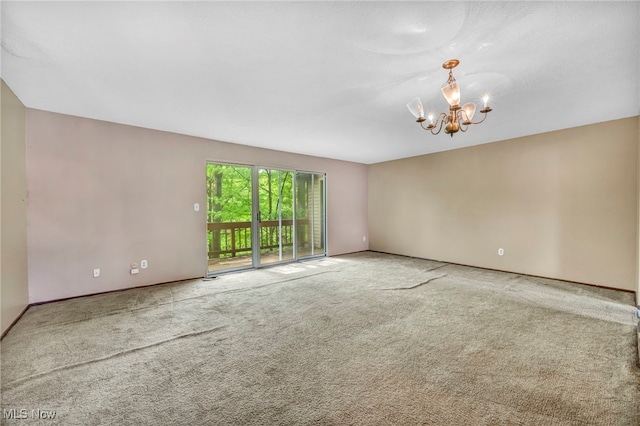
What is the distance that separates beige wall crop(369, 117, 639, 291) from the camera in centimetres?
375

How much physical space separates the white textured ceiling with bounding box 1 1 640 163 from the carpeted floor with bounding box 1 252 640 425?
2.46 m

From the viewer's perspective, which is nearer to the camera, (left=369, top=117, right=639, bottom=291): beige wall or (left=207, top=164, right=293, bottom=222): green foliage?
(left=369, top=117, right=639, bottom=291): beige wall

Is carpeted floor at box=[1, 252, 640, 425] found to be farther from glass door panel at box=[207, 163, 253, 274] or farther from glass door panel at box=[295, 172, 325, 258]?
glass door panel at box=[295, 172, 325, 258]

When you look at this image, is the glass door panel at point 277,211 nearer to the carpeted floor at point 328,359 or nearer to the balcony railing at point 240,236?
the balcony railing at point 240,236

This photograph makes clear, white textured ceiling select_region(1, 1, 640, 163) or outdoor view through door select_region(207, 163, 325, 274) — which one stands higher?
white textured ceiling select_region(1, 1, 640, 163)

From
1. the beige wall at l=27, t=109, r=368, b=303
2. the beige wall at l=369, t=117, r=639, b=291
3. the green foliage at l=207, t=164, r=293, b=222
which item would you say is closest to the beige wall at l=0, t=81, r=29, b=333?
the beige wall at l=27, t=109, r=368, b=303

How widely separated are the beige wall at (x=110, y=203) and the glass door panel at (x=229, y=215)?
1.45 meters

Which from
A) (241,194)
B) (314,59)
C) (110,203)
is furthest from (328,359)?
(241,194)

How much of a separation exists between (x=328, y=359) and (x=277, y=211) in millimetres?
4027

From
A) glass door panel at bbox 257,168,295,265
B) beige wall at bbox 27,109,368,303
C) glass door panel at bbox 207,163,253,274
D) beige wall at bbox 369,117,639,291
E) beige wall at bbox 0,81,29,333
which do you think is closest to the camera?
beige wall at bbox 0,81,29,333

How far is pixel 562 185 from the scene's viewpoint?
13.8ft

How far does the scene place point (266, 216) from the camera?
18.9 ft

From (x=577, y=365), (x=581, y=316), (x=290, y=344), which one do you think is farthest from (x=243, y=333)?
(x=581, y=316)

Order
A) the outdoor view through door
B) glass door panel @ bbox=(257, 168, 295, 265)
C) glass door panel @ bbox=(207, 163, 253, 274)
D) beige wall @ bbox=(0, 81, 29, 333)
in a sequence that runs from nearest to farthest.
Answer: beige wall @ bbox=(0, 81, 29, 333), glass door panel @ bbox=(257, 168, 295, 265), the outdoor view through door, glass door panel @ bbox=(207, 163, 253, 274)
